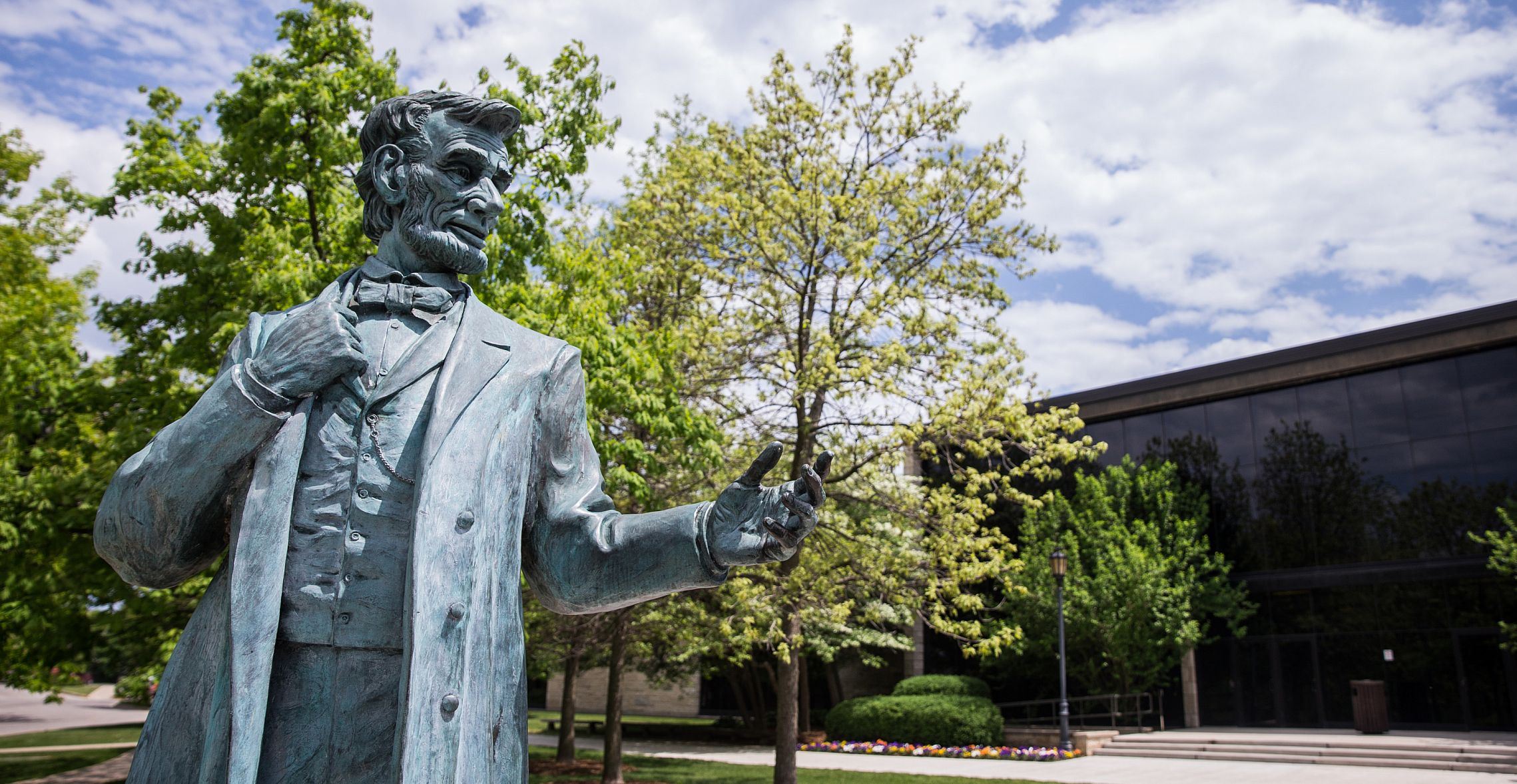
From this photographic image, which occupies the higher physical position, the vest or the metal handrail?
the vest

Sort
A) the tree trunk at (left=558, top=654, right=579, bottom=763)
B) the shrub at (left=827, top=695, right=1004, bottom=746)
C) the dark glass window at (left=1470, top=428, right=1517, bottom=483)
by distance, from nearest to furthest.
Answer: the tree trunk at (left=558, top=654, right=579, bottom=763) → the dark glass window at (left=1470, top=428, right=1517, bottom=483) → the shrub at (left=827, top=695, right=1004, bottom=746)

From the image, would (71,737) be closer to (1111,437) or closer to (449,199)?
(449,199)

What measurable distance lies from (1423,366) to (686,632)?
19693mm

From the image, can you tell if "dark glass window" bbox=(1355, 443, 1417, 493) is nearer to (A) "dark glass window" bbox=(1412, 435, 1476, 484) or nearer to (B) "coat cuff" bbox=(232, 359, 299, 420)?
(A) "dark glass window" bbox=(1412, 435, 1476, 484)

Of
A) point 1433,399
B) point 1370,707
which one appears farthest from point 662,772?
point 1433,399

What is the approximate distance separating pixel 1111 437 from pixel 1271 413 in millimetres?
4218

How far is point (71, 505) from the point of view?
10.5 metres

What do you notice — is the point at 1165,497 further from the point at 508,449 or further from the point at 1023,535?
the point at 508,449

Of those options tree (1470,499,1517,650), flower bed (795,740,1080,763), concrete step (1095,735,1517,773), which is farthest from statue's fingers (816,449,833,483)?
tree (1470,499,1517,650)

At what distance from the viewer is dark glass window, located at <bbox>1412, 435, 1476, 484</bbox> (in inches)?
925

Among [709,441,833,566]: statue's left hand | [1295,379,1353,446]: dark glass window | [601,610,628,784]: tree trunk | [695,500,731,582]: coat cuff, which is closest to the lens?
[709,441,833,566]: statue's left hand

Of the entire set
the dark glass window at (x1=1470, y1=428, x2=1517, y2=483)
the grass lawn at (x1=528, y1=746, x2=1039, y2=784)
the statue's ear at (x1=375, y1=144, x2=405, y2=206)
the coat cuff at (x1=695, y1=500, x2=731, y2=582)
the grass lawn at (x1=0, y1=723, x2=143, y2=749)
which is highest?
the dark glass window at (x1=1470, y1=428, x2=1517, y2=483)

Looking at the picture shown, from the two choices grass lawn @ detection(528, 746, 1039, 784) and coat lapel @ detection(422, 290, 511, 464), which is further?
grass lawn @ detection(528, 746, 1039, 784)

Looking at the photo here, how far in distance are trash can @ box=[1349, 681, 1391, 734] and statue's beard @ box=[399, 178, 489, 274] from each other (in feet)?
81.7
